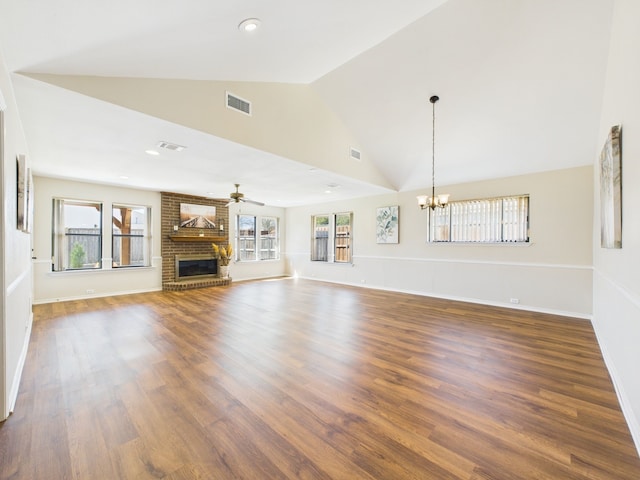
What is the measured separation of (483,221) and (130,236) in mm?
8337

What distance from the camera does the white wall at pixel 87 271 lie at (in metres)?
5.60

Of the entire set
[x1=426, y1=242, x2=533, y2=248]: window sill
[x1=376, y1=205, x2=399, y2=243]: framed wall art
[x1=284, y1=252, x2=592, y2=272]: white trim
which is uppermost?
[x1=376, y1=205, x2=399, y2=243]: framed wall art

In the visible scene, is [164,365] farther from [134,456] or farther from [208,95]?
[208,95]

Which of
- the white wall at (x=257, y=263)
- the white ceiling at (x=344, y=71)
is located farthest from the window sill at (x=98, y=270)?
the white wall at (x=257, y=263)

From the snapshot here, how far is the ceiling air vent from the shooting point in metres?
A: 3.42

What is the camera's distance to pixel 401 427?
1.90 metres

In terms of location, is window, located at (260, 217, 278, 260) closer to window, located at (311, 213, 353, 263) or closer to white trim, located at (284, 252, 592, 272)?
window, located at (311, 213, 353, 263)

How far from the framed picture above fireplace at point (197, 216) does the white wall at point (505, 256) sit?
4349mm

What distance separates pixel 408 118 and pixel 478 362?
12.4ft

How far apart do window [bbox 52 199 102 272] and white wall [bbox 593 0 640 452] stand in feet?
27.9

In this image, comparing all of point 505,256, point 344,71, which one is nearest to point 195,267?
point 344,71

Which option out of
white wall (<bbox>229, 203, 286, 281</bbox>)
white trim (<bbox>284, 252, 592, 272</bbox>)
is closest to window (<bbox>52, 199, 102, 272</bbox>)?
white wall (<bbox>229, 203, 286, 281</bbox>)

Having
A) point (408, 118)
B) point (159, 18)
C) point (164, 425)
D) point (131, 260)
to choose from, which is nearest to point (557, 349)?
point (408, 118)

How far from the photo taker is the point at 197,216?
798 centimetres
